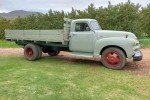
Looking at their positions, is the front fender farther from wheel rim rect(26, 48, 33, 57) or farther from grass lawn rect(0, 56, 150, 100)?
wheel rim rect(26, 48, 33, 57)

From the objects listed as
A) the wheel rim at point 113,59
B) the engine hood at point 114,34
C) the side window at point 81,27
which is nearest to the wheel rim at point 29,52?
the side window at point 81,27

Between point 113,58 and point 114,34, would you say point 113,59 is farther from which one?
point 114,34

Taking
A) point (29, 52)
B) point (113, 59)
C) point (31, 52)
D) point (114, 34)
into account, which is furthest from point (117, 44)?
point (29, 52)

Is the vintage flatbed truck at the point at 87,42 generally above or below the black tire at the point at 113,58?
above

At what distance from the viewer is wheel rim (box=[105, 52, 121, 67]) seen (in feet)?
34.2

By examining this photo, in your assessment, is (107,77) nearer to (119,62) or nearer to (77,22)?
(119,62)

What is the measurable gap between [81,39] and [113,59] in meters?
1.55

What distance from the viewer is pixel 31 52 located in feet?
41.0

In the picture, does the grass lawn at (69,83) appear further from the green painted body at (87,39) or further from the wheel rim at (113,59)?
the green painted body at (87,39)

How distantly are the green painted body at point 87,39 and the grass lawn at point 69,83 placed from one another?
80cm

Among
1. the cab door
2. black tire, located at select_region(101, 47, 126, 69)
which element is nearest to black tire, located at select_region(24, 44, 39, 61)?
the cab door

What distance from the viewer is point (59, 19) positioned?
22.6 meters

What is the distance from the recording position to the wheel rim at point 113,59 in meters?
10.4

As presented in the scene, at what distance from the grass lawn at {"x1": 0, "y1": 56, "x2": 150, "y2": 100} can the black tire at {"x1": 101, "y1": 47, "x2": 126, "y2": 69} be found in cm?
28
